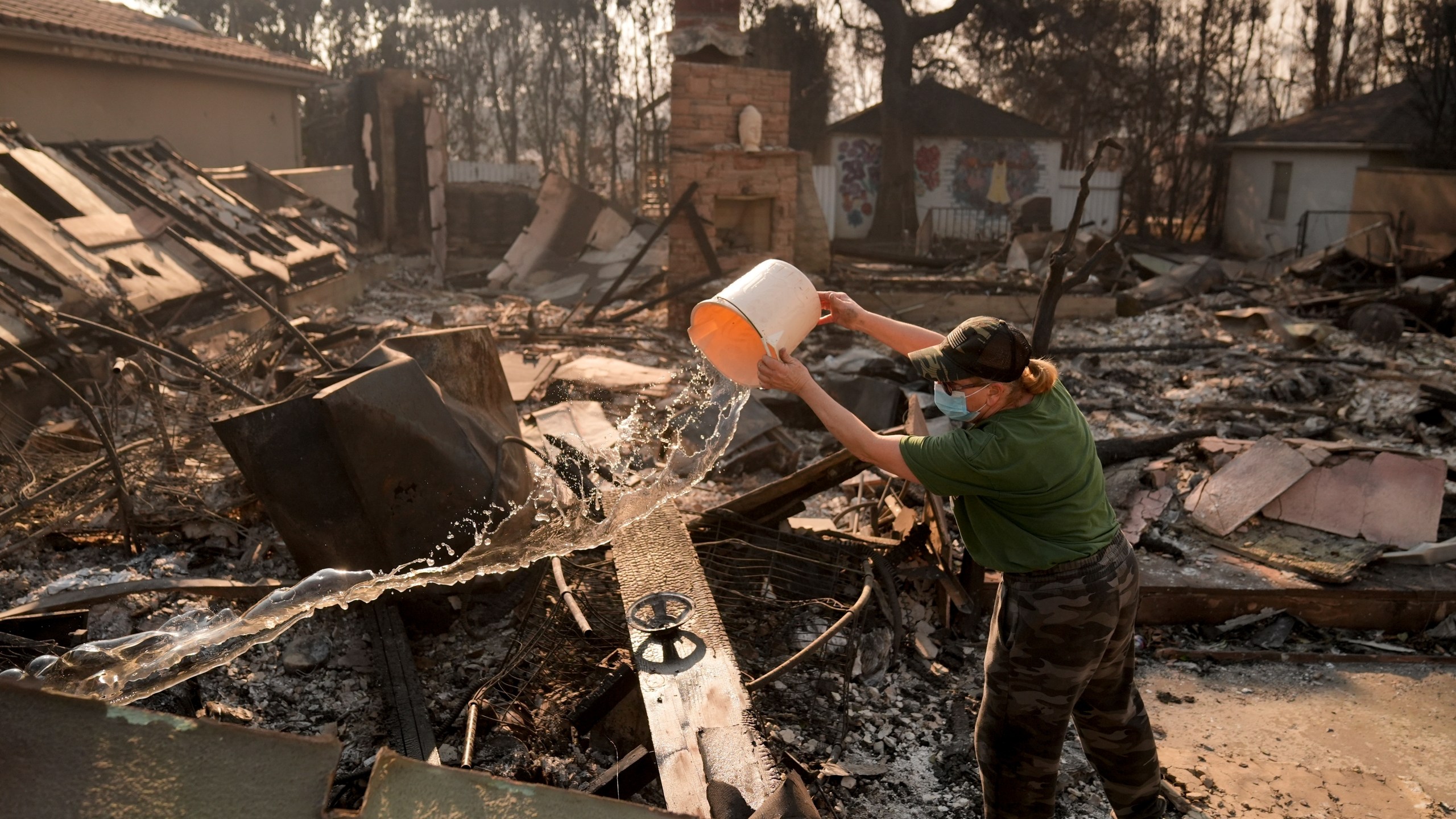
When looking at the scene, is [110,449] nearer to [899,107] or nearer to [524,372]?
[524,372]

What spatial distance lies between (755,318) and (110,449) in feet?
9.26

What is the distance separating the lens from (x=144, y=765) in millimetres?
1311

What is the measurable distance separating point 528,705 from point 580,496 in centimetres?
128

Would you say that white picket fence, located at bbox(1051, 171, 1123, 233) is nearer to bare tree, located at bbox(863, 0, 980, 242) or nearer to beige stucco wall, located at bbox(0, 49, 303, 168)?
bare tree, located at bbox(863, 0, 980, 242)

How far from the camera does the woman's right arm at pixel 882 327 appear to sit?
10.4 ft

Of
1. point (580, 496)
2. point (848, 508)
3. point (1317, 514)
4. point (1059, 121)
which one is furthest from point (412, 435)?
point (1059, 121)

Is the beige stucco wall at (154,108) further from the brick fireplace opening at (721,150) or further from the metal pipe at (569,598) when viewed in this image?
the metal pipe at (569,598)

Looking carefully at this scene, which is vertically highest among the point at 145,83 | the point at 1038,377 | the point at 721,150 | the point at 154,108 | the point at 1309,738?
the point at 145,83

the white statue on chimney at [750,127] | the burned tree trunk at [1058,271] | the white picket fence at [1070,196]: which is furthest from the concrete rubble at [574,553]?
the white picket fence at [1070,196]

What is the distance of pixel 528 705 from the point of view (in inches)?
130

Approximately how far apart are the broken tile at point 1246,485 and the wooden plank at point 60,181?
9.31m

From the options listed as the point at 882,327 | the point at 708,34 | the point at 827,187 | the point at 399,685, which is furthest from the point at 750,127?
the point at 827,187

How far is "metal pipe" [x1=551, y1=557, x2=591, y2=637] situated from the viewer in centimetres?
326

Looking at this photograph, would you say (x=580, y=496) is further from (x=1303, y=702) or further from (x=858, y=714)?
(x=1303, y=702)
